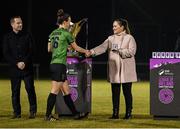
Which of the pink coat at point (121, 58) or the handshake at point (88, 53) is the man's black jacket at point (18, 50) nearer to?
the handshake at point (88, 53)

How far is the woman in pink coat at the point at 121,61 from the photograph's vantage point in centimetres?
945

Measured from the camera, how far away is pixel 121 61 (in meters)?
9.53

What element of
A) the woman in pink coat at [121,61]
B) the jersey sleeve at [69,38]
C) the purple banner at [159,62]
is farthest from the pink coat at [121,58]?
the jersey sleeve at [69,38]

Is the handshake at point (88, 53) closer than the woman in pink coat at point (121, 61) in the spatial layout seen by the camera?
Yes

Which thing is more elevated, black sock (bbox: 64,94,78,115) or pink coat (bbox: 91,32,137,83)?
pink coat (bbox: 91,32,137,83)

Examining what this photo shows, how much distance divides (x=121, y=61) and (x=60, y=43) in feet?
3.99

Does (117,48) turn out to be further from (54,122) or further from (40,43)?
(40,43)

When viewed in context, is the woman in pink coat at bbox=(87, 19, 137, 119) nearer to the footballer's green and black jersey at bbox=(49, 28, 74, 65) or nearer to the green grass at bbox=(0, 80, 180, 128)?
the green grass at bbox=(0, 80, 180, 128)

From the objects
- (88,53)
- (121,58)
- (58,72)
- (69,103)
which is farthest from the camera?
(121,58)

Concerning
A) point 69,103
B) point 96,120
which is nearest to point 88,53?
point 69,103

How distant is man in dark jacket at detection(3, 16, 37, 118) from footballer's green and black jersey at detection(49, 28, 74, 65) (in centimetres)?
69

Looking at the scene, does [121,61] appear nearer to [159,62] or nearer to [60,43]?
[159,62]

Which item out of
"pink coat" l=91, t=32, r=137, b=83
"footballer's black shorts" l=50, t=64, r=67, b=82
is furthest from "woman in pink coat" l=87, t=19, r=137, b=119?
"footballer's black shorts" l=50, t=64, r=67, b=82

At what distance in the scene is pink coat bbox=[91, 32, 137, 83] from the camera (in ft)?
31.0
